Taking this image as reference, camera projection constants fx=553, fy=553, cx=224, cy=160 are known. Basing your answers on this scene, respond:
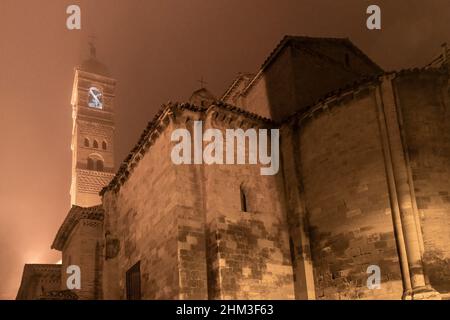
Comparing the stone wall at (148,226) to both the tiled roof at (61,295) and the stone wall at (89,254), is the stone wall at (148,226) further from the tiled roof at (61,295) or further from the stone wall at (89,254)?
the stone wall at (89,254)

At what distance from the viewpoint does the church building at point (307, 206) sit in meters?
A: 13.4

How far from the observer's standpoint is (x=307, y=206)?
1548 centimetres

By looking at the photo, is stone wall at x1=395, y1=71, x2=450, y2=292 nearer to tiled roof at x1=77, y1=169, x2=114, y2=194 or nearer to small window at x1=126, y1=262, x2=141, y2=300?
small window at x1=126, y1=262, x2=141, y2=300

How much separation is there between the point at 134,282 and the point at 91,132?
30.4 metres

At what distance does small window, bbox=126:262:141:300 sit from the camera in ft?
52.2

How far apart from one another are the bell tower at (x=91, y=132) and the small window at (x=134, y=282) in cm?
2429

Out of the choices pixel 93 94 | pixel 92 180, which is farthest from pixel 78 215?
pixel 93 94

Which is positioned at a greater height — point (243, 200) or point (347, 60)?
point (347, 60)

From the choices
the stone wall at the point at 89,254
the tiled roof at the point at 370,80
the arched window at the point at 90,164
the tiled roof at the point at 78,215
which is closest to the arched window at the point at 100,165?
the arched window at the point at 90,164

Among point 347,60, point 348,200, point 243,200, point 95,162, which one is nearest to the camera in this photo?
point 348,200

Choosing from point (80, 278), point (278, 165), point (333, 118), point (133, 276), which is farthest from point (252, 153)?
point (80, 278)

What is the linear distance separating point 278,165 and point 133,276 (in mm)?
5410

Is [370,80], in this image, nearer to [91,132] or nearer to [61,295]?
[61,295]

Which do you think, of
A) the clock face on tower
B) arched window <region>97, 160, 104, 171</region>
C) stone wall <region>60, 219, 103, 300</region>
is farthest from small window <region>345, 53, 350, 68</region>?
the clock face on tower
